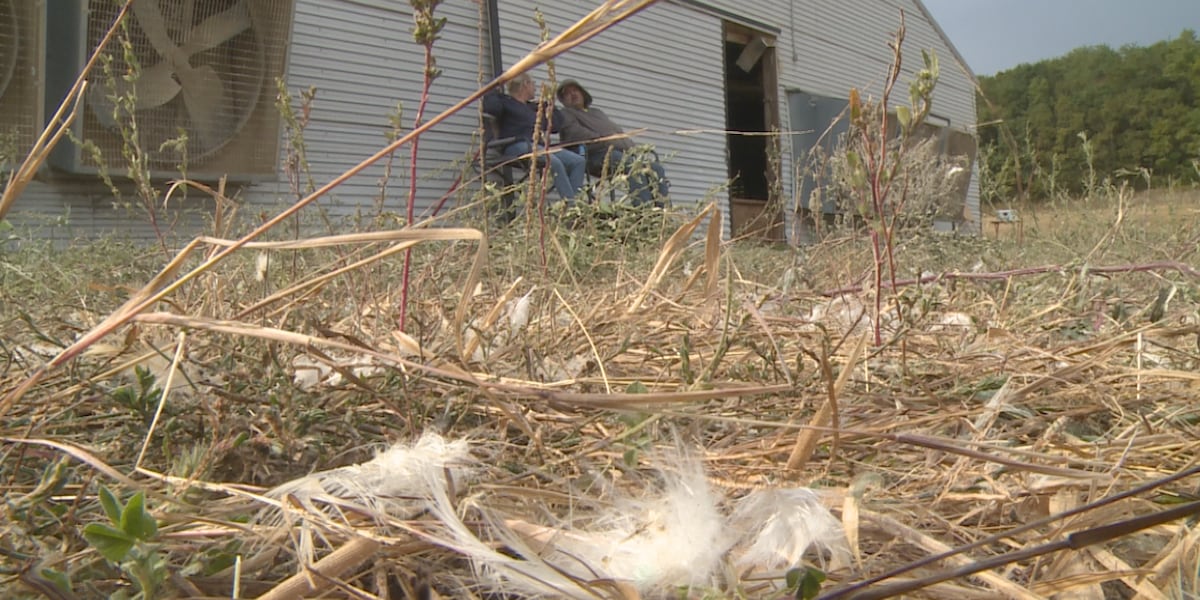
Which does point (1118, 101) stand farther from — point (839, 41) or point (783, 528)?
point (783, 528)

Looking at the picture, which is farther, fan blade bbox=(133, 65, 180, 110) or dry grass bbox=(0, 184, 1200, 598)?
fan blade bbox=(133, 65, 180, 110)

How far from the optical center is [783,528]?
27.8 inches

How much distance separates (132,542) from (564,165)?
20.0 feet

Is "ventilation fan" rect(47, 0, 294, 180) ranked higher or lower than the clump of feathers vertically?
higher

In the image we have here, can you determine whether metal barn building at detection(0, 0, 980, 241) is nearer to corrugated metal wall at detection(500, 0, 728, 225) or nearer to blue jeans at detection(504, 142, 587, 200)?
corrugated metal wall at detection(500, 0, 728, 225)

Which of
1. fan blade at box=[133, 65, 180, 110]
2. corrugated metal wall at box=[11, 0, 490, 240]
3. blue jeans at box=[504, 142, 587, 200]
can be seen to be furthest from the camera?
corrugated metal wall at box=[11, 0, 490, 240]

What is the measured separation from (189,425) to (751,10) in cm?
1127

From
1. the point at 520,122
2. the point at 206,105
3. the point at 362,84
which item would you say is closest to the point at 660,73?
the point at 520,122

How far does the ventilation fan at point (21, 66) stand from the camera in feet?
13.4

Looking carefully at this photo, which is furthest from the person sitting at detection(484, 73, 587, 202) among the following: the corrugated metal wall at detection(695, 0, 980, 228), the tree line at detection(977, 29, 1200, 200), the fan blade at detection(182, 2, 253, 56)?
the tree line at detection(977, 29, 1200, 200)

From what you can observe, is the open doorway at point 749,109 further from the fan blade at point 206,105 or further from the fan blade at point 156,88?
the fan blade at point 156,88

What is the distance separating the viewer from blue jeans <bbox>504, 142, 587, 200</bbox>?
6133 millimetres

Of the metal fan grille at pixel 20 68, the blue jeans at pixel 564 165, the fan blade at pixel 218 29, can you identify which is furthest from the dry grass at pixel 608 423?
the blue jeans at pixel 564 165

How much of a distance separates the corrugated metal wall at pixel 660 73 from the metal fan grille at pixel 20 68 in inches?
173
